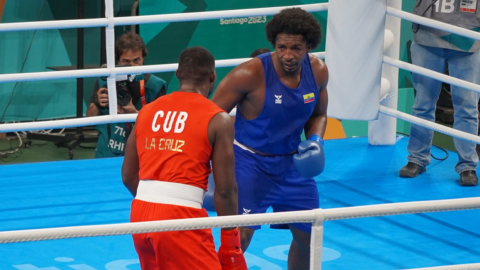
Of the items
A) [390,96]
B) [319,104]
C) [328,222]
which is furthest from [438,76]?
[319,104]

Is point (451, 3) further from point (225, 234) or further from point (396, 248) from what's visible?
point (225, 234)

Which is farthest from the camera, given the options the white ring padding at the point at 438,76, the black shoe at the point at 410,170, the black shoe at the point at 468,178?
the black shoe at the point at 410,170

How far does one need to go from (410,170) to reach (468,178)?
14.1 inches

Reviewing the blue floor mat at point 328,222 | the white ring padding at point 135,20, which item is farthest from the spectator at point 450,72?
the white ring padding at point 135,20

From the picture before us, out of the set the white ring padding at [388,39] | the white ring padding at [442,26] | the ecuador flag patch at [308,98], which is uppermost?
the white ring padding at [442,26]

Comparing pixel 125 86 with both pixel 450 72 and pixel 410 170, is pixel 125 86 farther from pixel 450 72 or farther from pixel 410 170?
pixel 450 72

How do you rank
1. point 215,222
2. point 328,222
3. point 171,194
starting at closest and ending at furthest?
point 215,222, point 171,194, point 328,222

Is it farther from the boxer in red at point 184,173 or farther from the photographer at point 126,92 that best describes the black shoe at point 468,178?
the boxer in red at point 184,173

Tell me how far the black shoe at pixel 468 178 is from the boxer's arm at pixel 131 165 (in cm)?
246

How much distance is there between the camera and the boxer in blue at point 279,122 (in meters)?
3.05

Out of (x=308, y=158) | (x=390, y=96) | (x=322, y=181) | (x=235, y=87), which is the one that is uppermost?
(x=235, y=87)

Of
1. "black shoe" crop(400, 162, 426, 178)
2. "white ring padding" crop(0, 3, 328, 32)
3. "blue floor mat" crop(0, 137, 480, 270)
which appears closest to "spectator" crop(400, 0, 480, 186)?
"black shoe" crop(400, 162, 426, 178)

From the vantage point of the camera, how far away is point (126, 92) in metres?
4.57

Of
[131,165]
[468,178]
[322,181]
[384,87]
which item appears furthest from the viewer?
[384,87]
